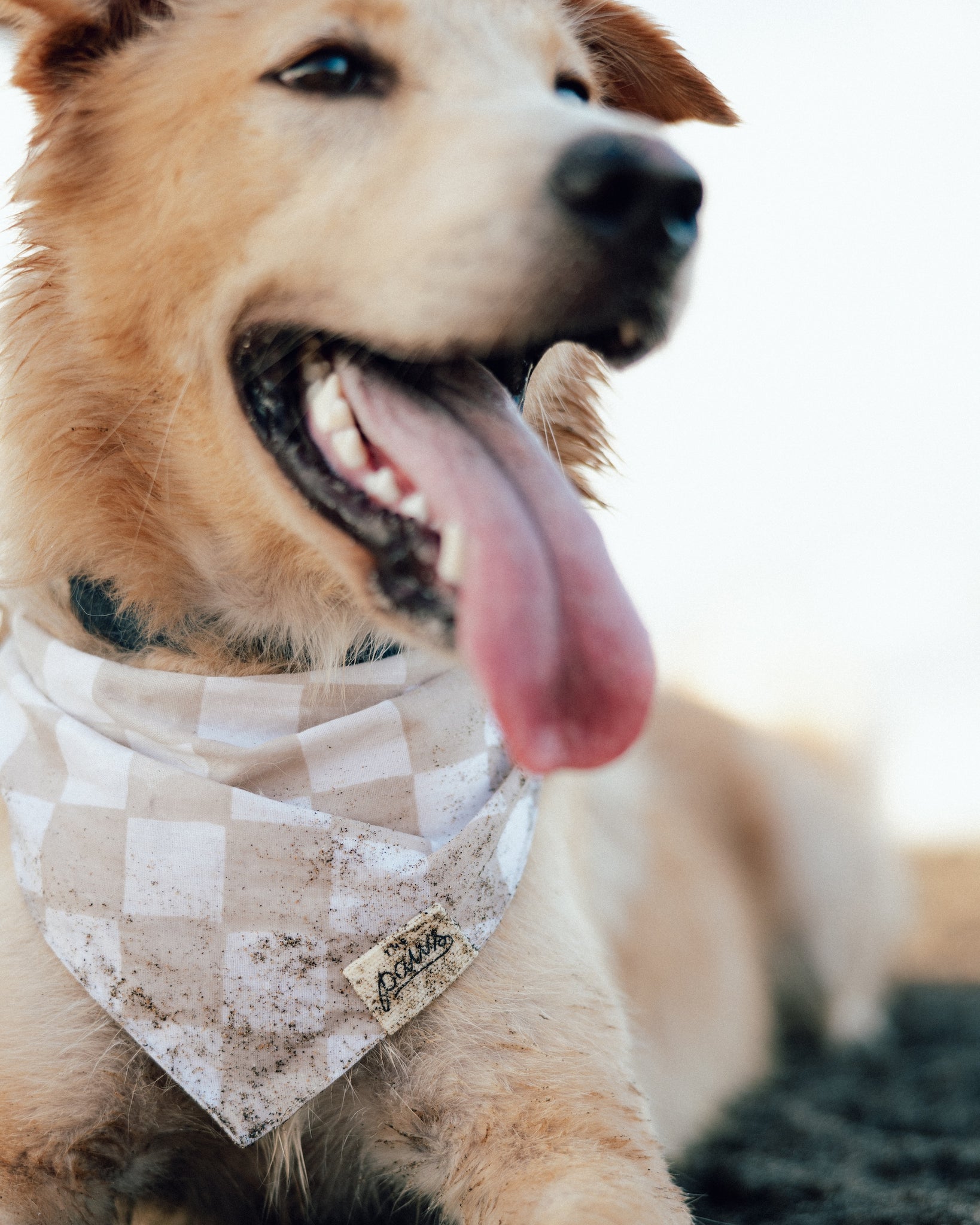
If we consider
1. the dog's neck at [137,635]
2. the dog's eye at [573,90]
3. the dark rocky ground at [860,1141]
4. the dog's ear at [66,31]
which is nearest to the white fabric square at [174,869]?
the dog's neck at [137,635]

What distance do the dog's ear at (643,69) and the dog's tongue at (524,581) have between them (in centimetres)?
104

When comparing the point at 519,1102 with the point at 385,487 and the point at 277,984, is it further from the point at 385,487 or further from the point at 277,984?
the point at 385,487

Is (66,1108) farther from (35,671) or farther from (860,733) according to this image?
(860,733)

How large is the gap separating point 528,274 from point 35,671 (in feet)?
4.02

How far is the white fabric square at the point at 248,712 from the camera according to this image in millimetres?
2127

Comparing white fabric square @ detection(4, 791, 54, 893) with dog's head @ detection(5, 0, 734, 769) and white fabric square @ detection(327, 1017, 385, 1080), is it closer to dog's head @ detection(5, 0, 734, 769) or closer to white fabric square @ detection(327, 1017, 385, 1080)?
dog's head @ detection(5, 0, 734, 769)

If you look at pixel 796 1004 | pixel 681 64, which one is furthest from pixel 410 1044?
pixel 796 1004

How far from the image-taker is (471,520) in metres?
1.79

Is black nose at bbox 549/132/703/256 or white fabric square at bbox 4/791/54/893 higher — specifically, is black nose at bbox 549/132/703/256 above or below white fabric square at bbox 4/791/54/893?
above

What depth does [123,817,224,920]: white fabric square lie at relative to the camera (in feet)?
6.55

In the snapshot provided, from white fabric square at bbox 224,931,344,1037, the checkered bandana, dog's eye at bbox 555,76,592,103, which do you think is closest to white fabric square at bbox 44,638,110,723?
the checkered bandana

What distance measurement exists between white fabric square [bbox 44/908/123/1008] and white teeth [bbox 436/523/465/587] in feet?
2.69

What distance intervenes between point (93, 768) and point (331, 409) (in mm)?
758

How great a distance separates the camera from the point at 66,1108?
6.25 ft
